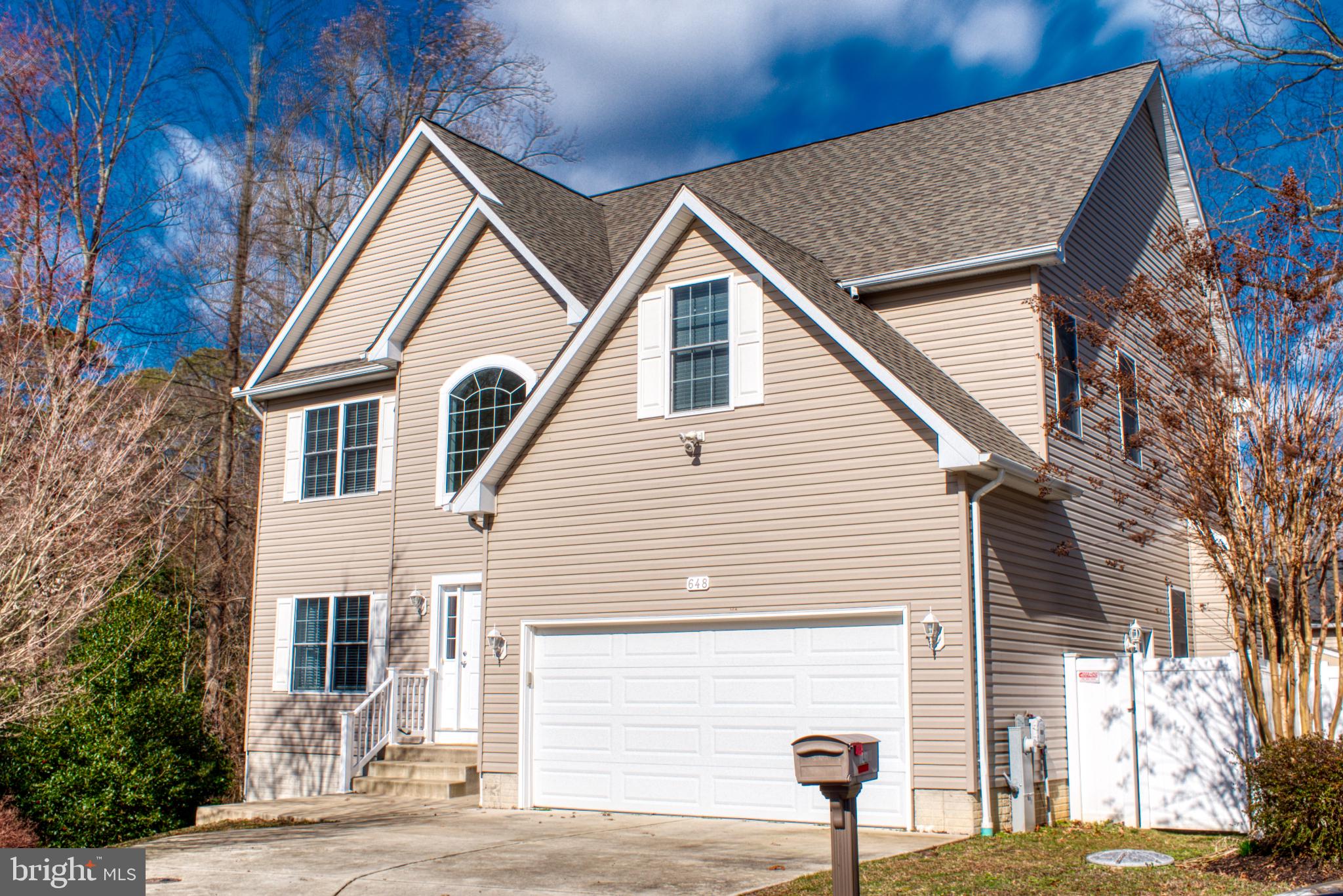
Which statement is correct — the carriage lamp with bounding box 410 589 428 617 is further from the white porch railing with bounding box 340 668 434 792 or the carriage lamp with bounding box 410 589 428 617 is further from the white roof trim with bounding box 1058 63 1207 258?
the white roof trim with bounding box 1058 63 1207 258

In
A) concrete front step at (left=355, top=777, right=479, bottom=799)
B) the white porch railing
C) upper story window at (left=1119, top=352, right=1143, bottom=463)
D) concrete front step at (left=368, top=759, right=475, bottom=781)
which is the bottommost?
concrete front step at (left=355, top=777, right=479, bottom=799)

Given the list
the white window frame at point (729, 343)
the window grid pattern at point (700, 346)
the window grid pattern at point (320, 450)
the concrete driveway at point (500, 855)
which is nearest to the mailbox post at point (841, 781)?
the concrete driveway at point (500, 855)

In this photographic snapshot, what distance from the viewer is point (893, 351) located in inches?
510

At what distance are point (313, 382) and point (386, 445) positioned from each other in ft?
6.04

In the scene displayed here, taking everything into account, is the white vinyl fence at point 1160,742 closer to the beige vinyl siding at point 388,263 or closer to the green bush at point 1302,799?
the green bush at point 1302,799

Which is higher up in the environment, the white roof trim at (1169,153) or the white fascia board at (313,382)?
the white roof trim at (1169,153)

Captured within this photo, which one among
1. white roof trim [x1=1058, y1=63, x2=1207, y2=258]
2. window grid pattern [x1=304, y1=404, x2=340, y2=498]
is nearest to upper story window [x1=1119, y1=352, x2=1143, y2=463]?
white roof trim [x1=1058, y1=63, x2=1207, y2=258]

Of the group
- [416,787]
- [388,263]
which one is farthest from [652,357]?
[388,263]

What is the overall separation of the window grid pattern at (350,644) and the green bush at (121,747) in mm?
3192

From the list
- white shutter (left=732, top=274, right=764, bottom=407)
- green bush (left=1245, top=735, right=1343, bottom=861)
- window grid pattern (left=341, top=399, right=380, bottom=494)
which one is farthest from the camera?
window grid pattern (left=341, top=399, right=380, bottom=494)

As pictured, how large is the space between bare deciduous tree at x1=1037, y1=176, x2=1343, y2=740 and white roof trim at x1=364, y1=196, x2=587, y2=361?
8.64m

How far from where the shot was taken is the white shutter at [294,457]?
1909 cm

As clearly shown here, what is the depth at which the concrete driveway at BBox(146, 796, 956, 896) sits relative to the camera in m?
8.57

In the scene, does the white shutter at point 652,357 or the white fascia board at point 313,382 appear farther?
the white fascia board at point 313,382
